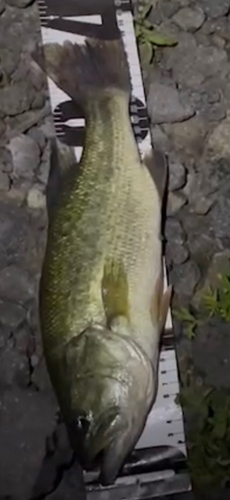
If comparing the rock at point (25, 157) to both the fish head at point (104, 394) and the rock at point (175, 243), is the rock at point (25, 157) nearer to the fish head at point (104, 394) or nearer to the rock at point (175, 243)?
the rock at point (175, 243)

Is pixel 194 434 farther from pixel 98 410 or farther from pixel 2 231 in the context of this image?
pixel 2 231

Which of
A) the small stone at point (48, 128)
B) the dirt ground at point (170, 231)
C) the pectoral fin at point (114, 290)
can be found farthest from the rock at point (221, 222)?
the small stone at point (48, 128)

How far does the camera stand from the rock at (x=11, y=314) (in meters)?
2.19

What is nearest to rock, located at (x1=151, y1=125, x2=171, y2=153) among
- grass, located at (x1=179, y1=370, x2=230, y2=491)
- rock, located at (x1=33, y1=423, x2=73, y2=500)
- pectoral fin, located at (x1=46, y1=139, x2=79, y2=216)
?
pectoral fin, located at (x1=46, y1=139, x2=79, y2=216)

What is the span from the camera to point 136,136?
2244mm

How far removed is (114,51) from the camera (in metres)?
2.23

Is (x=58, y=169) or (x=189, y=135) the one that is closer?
(x=58, y=169)

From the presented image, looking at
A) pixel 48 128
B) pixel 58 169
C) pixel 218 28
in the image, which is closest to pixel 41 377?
pixel 58 169

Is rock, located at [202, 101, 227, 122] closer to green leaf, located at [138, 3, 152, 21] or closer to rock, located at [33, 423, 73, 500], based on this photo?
green leaf, located at [138, 3, 152, 21]

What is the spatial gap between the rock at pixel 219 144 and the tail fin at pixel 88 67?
0.24m

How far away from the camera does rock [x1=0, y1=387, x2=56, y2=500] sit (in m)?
2.13

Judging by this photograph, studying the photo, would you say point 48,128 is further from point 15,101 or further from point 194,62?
point 194,62

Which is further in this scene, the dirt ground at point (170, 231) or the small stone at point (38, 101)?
the small stone at point (38, 101)

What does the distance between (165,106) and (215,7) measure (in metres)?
0.29
